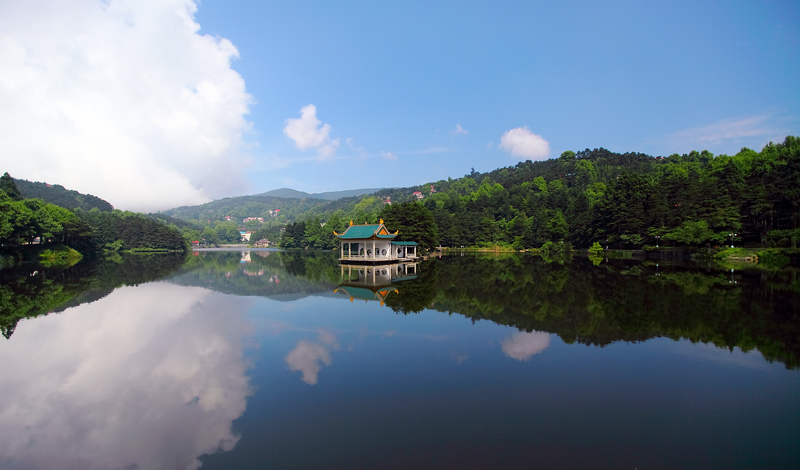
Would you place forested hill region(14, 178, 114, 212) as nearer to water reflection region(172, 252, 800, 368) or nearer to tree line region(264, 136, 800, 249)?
tree line region(264, 136, 800, 249)

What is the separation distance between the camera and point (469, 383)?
5645 millimetres

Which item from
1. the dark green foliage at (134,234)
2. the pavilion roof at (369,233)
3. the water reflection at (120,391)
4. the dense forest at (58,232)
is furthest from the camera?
the dark green foliage at (134,234)

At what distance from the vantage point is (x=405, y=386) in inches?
218

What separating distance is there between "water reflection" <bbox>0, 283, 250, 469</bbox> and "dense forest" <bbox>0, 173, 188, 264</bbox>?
3263 cm

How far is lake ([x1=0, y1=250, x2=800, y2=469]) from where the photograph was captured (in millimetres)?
3869

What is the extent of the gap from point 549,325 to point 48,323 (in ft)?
40.1

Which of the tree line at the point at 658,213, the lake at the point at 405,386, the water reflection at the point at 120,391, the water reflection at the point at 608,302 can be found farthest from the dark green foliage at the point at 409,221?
the water reflection at the point at 120,391

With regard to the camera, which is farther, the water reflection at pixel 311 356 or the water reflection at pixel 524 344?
the water reflection at pixel 524 344

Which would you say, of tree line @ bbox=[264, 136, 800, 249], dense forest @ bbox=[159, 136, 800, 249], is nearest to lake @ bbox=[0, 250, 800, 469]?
dense forest @ bbox=[159, 136, 800, 249]

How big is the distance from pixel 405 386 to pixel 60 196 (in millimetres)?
135553

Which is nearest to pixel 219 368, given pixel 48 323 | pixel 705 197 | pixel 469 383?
pixel 469 383

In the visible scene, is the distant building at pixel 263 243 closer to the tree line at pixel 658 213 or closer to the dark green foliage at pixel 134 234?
the dark green foliage at pixel 134 234

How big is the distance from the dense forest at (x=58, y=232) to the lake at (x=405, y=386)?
2998 cm

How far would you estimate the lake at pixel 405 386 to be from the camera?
387cm
